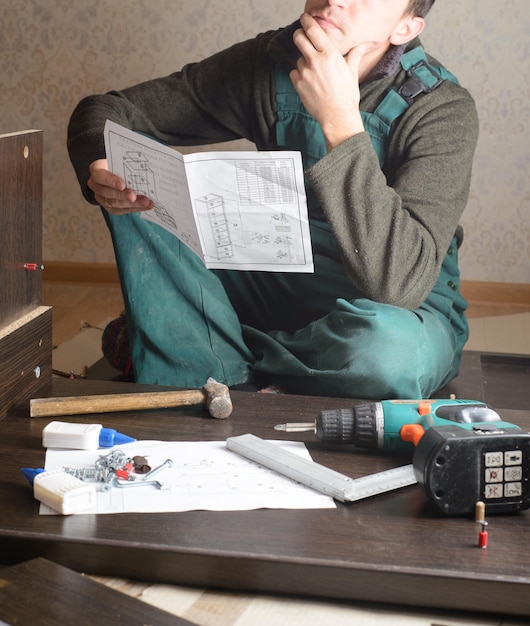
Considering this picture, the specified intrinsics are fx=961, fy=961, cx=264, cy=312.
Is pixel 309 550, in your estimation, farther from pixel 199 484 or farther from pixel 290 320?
pixel 290 320

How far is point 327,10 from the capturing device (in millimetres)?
1752

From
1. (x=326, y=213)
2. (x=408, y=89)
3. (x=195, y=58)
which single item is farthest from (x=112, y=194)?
(x=195, y=58)

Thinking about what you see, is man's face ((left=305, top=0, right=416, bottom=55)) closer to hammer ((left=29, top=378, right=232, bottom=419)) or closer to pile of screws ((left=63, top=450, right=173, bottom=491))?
hammer ((left=29, top=378, right=232, bottom=419))

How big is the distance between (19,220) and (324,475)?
0.58m

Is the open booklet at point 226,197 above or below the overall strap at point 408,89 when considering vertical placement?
below

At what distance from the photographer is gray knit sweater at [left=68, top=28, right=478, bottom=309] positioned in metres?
1.62

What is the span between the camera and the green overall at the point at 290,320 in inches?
65.5

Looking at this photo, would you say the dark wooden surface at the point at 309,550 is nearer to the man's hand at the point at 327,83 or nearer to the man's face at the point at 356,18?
the man's hand at the point at 327,83

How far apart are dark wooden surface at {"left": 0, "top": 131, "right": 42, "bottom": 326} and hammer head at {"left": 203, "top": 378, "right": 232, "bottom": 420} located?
1.00ft

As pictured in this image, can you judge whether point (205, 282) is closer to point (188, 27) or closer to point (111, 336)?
point (111, 336)

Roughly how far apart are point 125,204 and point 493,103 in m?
1.68

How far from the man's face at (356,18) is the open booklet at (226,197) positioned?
1.38 feet

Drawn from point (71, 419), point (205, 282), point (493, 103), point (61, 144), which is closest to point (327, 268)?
point (205, 282)

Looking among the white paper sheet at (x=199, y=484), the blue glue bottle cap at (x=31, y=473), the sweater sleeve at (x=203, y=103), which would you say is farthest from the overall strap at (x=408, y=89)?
the blue glue bottle cap at (x=31, y=473)
